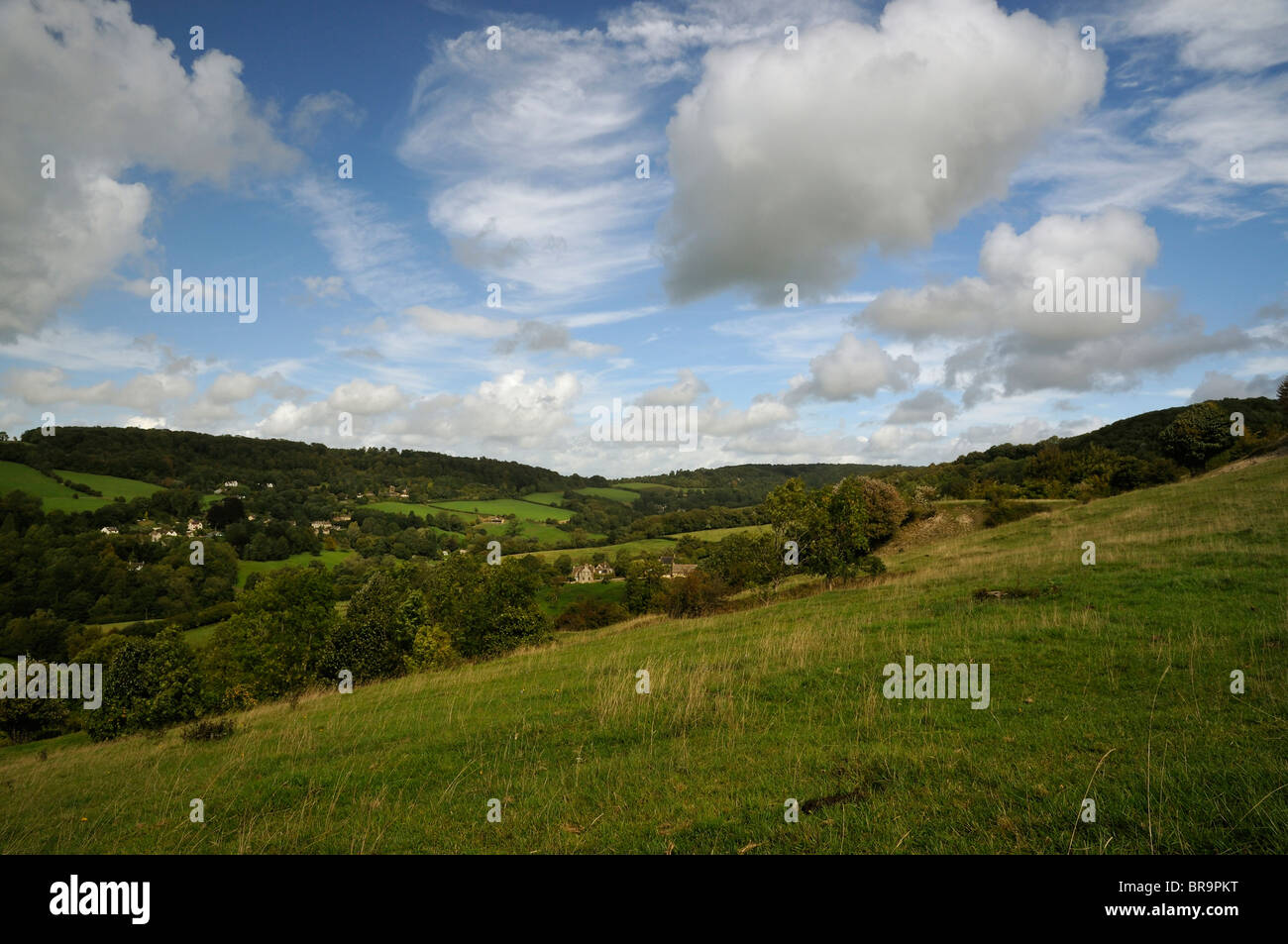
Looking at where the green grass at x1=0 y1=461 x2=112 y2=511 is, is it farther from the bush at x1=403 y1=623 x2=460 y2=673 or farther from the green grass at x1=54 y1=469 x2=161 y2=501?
the bush at x1=403 y1=623 x2=460 y2=673

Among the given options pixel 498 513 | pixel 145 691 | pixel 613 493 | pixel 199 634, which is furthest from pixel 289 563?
pixel 613 493

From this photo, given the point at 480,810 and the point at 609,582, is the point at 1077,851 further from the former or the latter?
the point at 609,582

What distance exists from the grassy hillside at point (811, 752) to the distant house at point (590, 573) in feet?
249

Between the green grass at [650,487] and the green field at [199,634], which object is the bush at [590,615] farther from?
the green grass at [650,487]

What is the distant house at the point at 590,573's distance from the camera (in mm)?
91600

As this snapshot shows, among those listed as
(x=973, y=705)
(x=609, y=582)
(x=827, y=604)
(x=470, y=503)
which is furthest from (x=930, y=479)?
(x=470, y=503)

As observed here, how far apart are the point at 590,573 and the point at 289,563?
164 ft

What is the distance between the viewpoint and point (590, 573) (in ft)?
305

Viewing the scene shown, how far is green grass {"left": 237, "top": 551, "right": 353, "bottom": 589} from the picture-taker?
286 ft

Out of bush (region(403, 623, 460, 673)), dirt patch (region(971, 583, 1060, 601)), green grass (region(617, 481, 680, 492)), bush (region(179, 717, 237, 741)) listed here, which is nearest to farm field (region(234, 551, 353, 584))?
bush (region(403, 623, 460, 673))

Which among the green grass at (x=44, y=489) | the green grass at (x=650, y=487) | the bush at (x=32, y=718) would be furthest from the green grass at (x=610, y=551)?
the green grass at (x=44, y=489)

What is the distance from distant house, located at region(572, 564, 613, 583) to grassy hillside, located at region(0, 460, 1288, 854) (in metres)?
76.0

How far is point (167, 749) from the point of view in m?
12.9
